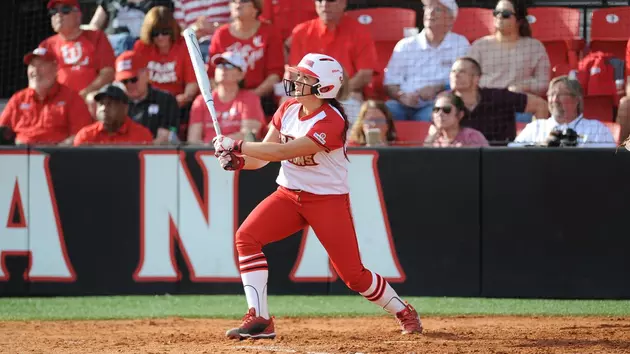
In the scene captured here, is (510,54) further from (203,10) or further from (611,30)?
(203,10)

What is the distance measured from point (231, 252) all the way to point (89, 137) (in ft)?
6.16

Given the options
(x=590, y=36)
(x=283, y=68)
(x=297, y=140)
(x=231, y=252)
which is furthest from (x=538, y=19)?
(x=297, y=140)

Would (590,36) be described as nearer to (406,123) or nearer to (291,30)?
(406,123)

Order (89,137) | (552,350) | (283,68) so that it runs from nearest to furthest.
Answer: (552,350) < (89,137) < (283,68)

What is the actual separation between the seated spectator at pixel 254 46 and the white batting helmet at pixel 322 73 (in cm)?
394

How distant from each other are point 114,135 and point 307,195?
3.65 m

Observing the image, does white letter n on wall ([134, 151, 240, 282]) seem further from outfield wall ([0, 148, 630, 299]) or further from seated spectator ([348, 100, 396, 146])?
seated spectator ([348, 100, 396, 146])

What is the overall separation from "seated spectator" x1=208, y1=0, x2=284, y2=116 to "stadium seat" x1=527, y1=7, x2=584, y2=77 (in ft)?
8.80

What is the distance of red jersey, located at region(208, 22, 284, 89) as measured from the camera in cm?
1051

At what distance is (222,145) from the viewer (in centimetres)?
627

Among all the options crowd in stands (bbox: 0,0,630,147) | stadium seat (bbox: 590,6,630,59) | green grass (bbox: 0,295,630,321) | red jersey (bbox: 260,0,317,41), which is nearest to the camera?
green grass (bbox: 0,295,630,321)

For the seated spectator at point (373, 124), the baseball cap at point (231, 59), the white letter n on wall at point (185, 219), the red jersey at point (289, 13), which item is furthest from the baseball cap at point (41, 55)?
the seated spectator at point (373, 124)

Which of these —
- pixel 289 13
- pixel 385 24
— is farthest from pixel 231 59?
pixel 385 24

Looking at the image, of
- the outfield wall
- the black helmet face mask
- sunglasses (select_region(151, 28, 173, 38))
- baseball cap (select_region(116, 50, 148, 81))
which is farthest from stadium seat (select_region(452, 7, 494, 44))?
the black helmet face mask
